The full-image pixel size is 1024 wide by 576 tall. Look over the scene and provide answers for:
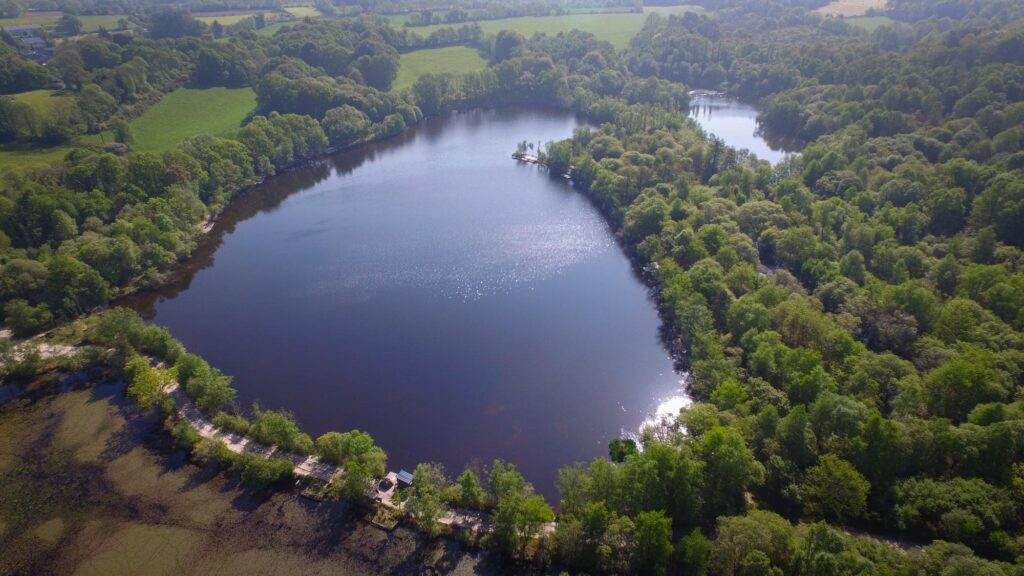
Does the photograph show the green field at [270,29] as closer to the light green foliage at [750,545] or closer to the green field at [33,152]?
the green field at [33,152]

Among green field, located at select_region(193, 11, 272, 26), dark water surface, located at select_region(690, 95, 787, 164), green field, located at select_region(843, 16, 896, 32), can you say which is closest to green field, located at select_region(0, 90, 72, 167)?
green field, located at select_region(193, 11, 272, 26)

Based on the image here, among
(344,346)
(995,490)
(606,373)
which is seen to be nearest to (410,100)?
(344,346)

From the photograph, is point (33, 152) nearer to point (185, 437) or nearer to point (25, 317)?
point (25, 317)

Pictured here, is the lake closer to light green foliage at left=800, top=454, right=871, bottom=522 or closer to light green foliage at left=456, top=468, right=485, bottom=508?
light green foliage at left=456, top=468, right=485, bottom=508


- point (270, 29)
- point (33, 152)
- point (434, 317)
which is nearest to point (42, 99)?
point (33, 152)

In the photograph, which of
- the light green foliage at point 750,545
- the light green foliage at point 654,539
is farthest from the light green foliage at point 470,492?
the light green foliage at point 750,545
